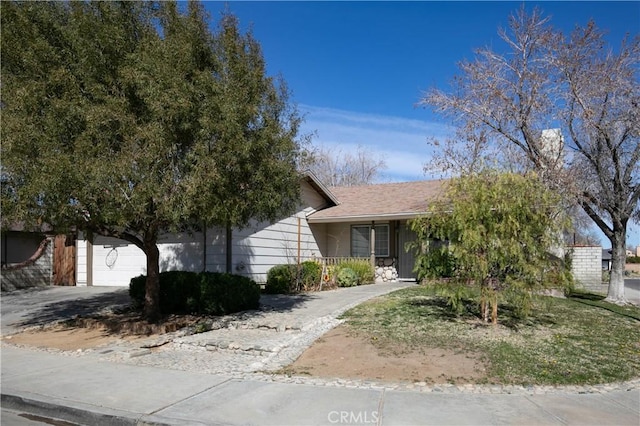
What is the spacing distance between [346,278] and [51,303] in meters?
9.45

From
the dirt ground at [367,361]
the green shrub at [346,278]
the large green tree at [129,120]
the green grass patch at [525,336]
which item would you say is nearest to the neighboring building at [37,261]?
the dirt ground at [367,361]

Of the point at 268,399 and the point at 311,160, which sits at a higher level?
the point at 311,160

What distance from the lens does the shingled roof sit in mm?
18875

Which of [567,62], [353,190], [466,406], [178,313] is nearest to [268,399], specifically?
[466,406]

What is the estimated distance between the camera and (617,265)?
15.9 meters

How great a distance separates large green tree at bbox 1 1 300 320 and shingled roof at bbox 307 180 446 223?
9.55 meters

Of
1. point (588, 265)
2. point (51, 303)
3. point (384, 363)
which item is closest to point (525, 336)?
point (384, 363)

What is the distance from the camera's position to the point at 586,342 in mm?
9195

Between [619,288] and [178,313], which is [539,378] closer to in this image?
[178,313]

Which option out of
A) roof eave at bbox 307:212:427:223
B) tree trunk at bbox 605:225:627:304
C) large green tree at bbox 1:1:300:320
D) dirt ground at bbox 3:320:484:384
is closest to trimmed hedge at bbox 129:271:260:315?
dirt ground at bbox 3:320:484:384

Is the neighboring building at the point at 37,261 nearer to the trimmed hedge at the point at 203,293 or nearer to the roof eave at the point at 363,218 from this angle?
the trimmed hedge at the point at 203,293

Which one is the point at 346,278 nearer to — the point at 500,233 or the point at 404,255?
the point at 404,255

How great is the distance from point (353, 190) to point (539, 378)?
17216 mm

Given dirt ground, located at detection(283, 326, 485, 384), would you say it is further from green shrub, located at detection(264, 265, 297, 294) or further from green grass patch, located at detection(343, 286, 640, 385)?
green shrub, located at detection(264, 265, 297, 294)
